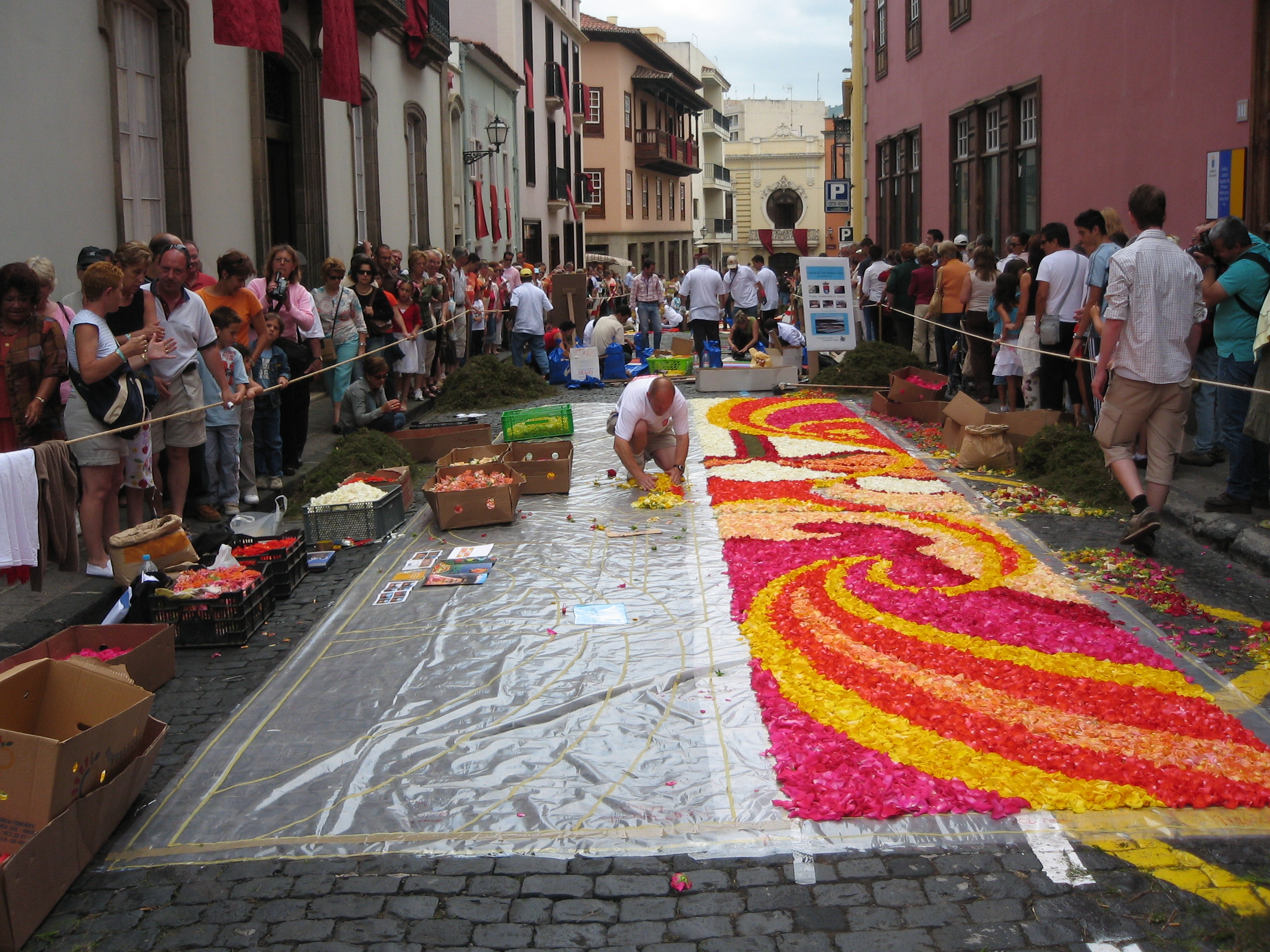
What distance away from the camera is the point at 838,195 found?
25.6m

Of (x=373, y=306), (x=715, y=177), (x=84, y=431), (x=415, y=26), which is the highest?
(x=715, y=177)

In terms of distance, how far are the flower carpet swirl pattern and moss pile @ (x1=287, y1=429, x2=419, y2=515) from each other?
2.97 metres

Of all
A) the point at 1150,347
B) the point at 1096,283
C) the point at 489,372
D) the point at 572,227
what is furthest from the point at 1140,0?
the point at 572,227

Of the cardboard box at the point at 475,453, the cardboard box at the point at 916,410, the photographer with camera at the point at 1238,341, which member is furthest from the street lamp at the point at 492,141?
the photographer with camera at the point at 1238,341

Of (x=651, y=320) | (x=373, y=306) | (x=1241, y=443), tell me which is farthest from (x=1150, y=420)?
(x=651, y=320)

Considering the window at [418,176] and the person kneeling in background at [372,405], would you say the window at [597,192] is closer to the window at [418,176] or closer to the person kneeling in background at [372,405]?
the window at [418,176]

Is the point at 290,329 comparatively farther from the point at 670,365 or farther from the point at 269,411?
the point at 670,365

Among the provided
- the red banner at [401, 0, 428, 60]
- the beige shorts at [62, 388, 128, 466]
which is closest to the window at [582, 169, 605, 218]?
the red banner at [401, 0, 428, 60]

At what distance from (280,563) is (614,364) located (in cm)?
1177

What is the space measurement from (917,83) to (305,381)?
16.4 meters

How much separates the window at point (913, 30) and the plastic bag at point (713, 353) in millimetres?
8379

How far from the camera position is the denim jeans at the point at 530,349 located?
17578 mm

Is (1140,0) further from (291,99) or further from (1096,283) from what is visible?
(291,99)

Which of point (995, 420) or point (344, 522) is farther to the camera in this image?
point (995, 420)
